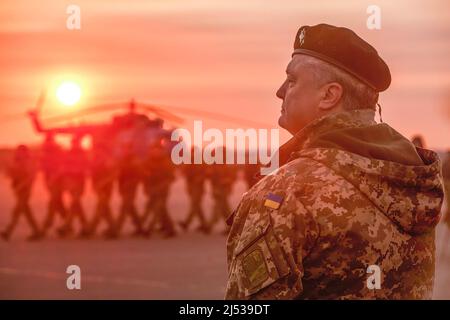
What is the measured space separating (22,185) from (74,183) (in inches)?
46.1

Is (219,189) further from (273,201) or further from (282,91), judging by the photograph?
(273,201)

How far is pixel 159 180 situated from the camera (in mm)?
18344

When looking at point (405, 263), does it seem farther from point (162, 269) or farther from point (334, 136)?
point (162, 269)

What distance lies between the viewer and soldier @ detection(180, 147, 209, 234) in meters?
19.1

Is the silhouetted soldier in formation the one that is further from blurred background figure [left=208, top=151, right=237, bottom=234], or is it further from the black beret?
the black beret

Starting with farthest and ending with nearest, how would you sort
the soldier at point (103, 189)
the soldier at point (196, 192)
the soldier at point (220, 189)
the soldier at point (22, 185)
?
the soldier at point (220, 189) < the soldier at point (196, 192) < the soldier at point (103, 189) < the soldier at point (22, 185)

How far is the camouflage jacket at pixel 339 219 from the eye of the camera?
2.67 metres

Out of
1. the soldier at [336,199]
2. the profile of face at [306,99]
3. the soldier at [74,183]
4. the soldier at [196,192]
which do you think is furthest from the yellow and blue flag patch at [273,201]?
the soldier at [196,192]

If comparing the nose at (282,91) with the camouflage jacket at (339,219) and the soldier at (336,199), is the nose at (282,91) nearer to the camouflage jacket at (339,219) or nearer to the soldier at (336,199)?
the soldier at (336,199)

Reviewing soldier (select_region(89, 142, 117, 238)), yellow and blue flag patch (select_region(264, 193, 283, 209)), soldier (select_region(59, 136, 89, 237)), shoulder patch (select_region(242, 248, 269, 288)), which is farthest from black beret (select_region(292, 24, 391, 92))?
soldier (select_region(89, 142, 117, 238))

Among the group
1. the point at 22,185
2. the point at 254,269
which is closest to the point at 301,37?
the point at 254,269

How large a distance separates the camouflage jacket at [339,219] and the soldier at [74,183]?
15.4 m

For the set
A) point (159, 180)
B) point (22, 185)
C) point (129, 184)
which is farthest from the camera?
point (129, 184)

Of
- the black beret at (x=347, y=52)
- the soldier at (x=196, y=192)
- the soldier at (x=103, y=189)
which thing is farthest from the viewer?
the soldier at (x=196, y=192)
